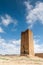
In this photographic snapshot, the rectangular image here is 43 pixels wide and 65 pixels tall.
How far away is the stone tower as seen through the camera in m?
14.6

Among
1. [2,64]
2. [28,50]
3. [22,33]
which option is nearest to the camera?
[2,64]

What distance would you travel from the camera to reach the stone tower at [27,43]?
1462 centimetres

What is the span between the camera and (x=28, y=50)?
1451 centimetres

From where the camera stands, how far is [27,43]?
1477 cm

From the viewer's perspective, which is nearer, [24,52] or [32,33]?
[24,52]

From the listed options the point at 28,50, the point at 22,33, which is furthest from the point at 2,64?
the point at 22,33

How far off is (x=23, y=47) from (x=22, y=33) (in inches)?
71.3

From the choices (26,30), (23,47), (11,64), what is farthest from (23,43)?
(11,64)

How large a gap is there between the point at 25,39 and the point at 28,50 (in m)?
1.46

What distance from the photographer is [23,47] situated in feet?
49.3

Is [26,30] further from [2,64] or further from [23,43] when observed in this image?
[2,64]

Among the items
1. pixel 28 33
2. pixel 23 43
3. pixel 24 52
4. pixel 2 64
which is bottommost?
pixel 2 64

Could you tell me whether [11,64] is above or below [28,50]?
below

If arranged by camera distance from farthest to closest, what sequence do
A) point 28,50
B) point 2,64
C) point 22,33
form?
point 22,33 → point 28,50 → point 2,64
